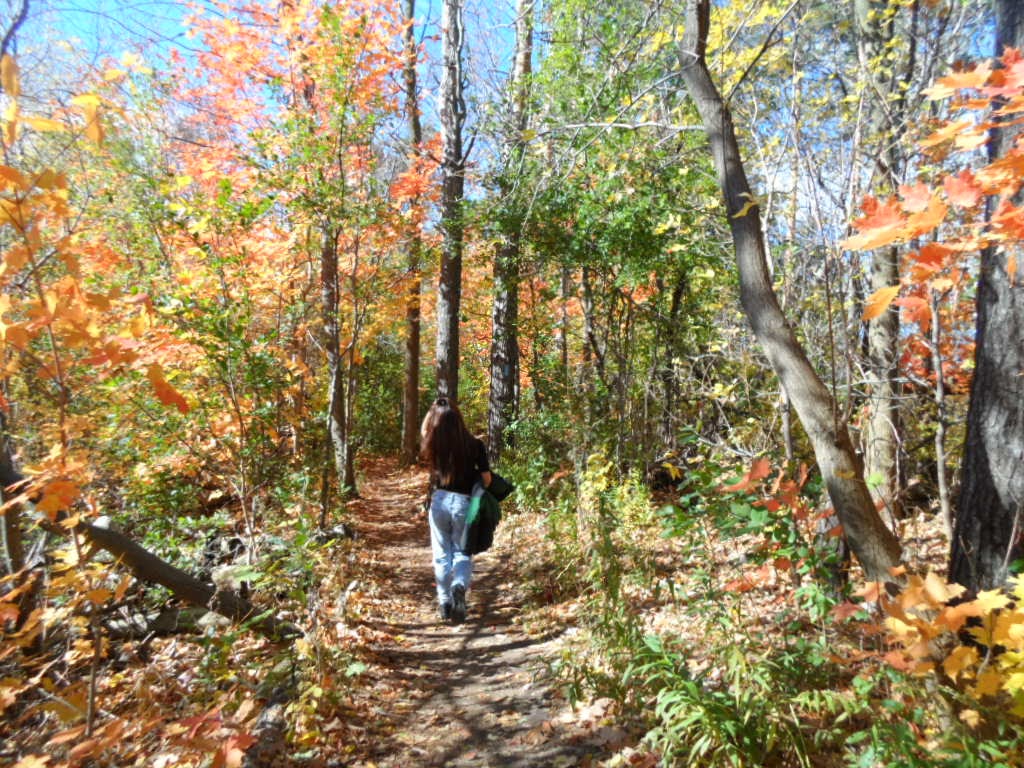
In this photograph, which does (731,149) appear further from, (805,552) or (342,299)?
(342,299)

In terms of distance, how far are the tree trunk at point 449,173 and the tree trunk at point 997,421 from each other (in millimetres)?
7296

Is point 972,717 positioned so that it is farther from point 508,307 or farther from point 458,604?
point 508,307

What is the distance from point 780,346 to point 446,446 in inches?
110

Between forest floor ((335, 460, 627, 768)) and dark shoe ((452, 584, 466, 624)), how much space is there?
0.29ft

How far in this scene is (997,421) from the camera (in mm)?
2564

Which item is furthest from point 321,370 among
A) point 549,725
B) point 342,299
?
point 549,725

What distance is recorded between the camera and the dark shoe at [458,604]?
5.04 metres

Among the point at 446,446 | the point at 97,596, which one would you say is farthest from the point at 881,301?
the point at 446,446

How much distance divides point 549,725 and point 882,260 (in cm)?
428

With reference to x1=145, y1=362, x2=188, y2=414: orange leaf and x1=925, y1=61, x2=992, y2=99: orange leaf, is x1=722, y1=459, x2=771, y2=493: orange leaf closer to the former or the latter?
x1=925, y1=61, x2=992, y2=99: orange leaf

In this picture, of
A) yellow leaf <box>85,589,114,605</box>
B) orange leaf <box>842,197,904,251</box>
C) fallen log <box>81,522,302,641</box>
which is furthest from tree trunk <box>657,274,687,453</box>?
yellow leaf <box>85,589,114,605</box>

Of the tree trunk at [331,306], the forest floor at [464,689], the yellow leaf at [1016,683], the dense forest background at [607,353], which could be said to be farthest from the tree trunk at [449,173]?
the yellow leaf at [1016,683]

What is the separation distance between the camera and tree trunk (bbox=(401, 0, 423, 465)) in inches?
375

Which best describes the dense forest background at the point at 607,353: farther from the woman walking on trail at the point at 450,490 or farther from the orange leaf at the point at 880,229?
the woman walking on trail at the point at 450,490
